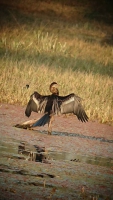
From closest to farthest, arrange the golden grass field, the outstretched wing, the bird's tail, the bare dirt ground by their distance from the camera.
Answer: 1. the bare dirt ground
2. the bird's tail
3. the outstretched wing
4. the golden grass field

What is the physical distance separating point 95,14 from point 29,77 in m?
23.0

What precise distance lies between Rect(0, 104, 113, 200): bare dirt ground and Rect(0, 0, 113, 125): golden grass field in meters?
1.49

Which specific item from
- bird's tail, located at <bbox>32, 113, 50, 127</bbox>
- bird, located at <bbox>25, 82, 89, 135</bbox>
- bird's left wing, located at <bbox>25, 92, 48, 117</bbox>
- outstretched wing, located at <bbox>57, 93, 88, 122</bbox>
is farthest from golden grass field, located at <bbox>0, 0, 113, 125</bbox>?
bird's tail, located at <bbox>32, 113, 50, 127</bbox>

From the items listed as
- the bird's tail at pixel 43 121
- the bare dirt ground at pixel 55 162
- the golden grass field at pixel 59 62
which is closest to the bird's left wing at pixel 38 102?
the bird's tail at pixel 43 121

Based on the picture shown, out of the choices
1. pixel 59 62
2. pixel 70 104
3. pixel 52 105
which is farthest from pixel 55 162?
pixel 59 62

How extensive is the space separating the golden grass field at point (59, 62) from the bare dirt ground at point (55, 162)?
149cm

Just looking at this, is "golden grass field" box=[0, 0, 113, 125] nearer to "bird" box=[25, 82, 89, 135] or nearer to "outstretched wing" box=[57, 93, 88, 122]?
"outstretched wing" box=[57, 93, 88, 122]

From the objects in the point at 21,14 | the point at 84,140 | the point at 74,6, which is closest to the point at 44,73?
the point at 84,140

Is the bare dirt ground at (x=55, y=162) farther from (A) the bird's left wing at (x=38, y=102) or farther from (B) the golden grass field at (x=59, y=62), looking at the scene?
(B) the golden grass field at (x=59, y=62)

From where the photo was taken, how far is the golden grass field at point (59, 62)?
10.4 meters

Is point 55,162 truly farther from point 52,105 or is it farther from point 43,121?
point 52,105

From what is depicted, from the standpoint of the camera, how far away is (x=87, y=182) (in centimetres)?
518

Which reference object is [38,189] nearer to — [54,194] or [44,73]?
[54,194]

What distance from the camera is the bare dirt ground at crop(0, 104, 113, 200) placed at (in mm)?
4727
